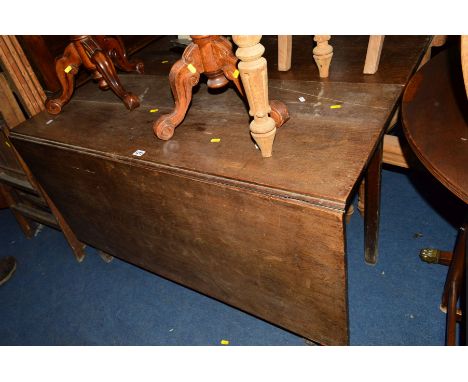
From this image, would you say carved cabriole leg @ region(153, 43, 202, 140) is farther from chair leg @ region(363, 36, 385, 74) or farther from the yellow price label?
chair leg @ region(363, 36, 385, 74)

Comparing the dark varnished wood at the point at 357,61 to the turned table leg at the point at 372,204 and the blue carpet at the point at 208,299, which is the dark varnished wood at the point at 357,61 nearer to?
the turned table leg at the point at 372,204

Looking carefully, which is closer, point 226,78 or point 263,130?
point 263,130

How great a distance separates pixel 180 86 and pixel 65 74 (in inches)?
25.8

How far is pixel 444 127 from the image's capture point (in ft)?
2.92

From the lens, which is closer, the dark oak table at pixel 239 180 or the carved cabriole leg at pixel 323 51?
the dark oak table at pixel 239 180

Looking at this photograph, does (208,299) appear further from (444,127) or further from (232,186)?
(444,127)

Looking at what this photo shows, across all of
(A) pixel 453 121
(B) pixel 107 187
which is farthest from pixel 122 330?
(A) pixel 453 121

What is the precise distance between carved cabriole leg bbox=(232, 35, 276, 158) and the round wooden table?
0.35m

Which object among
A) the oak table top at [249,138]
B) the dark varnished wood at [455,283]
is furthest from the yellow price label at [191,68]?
the dark varnished wood at [455,283]

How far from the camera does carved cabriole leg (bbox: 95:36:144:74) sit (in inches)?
57.4

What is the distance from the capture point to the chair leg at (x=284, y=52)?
4.16 feet

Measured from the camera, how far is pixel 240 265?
1.10m

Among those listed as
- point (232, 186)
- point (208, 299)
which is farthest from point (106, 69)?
point (208, 299)

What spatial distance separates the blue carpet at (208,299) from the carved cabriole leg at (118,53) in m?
1.07
